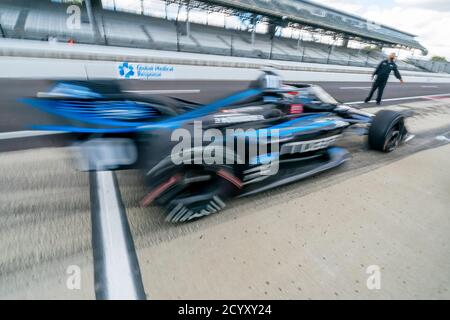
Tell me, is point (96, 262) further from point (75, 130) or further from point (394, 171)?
point (394, 171)

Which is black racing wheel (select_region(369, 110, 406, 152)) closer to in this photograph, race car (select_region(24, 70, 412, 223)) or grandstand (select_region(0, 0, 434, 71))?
race car (select_region(24, 70, 412, 223))

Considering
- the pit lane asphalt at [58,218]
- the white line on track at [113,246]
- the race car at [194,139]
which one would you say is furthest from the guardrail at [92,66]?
the race car at [194,139]

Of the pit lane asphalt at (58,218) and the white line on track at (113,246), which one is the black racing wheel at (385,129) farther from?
the white line on track at (113,246)

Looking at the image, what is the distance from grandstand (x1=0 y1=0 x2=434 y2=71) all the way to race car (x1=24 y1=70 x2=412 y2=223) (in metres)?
16.7

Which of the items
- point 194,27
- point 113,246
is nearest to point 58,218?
point 113,246

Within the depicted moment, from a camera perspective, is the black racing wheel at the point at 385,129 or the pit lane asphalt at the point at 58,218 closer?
the pit lane asphalt at the point at 58,218

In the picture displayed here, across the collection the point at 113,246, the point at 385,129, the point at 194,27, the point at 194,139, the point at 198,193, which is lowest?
the point at 113,246

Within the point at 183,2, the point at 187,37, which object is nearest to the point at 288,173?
the point at 183,2

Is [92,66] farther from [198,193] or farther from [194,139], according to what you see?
[198,193]

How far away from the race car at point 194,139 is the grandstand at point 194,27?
659 inches

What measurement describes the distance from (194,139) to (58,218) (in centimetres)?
129

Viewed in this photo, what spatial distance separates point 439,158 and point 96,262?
4.96 meters

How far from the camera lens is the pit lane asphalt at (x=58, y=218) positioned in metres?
1.50

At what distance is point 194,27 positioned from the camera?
28.0 m
